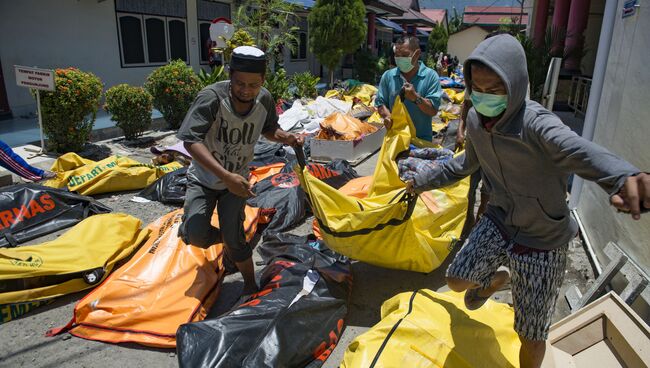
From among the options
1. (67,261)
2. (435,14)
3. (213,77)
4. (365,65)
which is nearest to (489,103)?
(67,261)

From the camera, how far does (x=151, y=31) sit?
10297 millimetres

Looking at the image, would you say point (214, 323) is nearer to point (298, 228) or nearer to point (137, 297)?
point (137, 297)

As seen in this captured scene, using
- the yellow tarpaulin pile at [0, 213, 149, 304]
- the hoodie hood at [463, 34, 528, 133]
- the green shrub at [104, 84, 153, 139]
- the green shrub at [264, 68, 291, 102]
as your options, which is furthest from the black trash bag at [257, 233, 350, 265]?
the green shrub at [264, 68, 291, 102]

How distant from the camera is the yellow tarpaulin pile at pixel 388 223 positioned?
286 cm

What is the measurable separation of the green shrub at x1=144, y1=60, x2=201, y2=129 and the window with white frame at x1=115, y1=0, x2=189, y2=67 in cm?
276

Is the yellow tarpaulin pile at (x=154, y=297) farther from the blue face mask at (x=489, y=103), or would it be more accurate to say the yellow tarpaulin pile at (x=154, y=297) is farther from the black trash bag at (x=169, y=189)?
the blue face mask at (x=489, y=103)

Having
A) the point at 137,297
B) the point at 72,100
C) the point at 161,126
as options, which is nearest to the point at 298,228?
the point at 137,297

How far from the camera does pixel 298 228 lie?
4.20 m

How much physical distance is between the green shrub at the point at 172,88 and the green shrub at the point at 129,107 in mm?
408

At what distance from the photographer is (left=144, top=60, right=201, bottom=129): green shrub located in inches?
296

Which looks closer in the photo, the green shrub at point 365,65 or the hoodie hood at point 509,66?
the hoodie hood at point 509,66

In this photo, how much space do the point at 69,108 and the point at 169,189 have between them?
2430mm

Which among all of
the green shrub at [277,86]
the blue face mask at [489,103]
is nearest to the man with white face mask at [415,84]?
the blue face mask at [489,103]

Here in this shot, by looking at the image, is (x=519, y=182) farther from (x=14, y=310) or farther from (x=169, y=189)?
(x=169, y=189)
